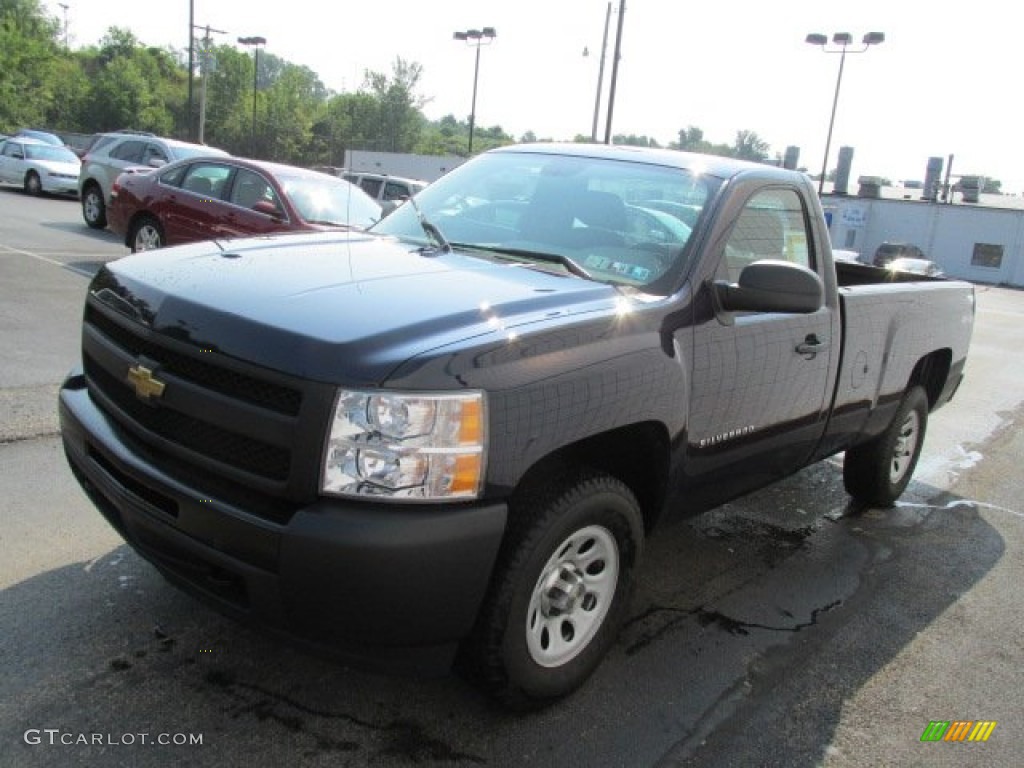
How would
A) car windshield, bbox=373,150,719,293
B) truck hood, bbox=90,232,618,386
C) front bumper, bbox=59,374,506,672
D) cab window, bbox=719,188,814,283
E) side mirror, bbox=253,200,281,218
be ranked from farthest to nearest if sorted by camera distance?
side mirror, bbox=253,200,281,218 → cab window, bbox=719,188,814,283 → car windshield, bbox=373,150,719,293 → truck hood, bbox=90,232,618,386 → front bumper, bbox=59,374,506,672

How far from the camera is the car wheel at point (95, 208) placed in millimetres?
16328

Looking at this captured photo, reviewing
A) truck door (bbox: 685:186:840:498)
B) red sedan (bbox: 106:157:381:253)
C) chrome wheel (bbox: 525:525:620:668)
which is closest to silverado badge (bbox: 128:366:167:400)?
chrome wheel (bbox: 525:525:620:668)

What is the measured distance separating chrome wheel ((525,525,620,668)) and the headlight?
0.59 m

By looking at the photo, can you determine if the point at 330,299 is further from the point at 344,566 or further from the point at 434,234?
the point at 434,234

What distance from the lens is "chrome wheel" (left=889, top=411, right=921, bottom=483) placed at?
546 cm

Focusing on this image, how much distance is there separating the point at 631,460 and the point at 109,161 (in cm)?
1564

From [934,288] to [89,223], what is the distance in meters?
15.5

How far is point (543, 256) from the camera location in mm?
3506

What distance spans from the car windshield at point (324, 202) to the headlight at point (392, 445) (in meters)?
7.53

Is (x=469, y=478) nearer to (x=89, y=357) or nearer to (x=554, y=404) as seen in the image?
(x=554, y=404)

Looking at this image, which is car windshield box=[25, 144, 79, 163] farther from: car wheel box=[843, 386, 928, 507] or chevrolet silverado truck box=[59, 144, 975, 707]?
car wheel box=[843, 386, 928, 507]

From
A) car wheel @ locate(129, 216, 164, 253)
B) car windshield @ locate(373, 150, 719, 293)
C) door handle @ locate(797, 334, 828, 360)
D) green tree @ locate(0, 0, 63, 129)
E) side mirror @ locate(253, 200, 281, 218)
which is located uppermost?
green tree @ locate(0, 0, 63, 129)

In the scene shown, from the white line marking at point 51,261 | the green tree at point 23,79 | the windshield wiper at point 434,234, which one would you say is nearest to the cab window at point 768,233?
the windshield wiper at point 434,234

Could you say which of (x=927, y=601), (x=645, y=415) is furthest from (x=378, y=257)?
(x=927, y=601)
